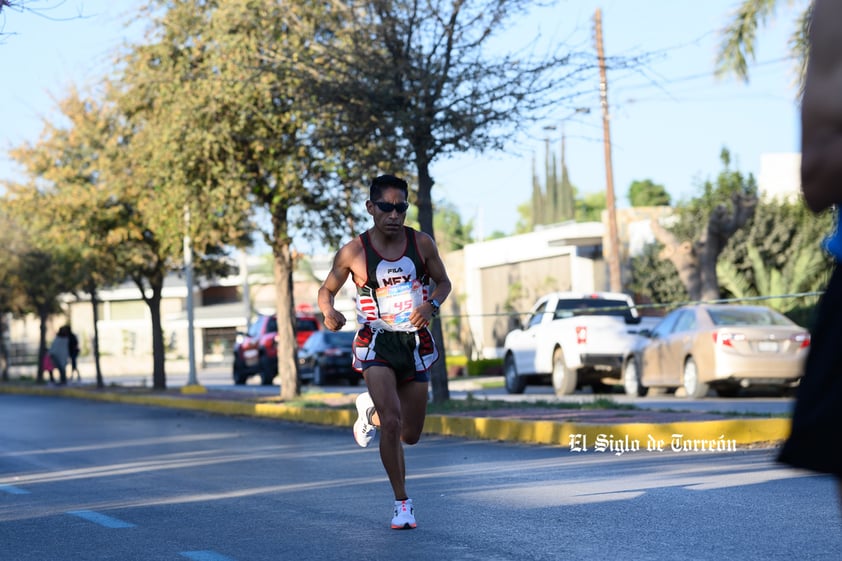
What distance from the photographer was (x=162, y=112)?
22.2 m

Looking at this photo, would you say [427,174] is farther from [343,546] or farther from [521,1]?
[343,546]

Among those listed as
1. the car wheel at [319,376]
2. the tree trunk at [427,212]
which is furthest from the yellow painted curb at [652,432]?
the car wheel at [319,376]

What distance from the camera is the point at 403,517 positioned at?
764cm

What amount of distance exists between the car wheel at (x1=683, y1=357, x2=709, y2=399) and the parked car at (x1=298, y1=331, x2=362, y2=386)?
13987 mm

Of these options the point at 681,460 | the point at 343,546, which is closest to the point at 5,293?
the point at 681,460

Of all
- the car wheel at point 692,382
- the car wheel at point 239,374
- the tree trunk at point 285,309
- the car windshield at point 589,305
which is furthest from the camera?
the car wheel at point 239,374

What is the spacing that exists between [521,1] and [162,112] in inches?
297

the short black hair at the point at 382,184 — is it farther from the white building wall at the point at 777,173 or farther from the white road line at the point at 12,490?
the white building wall at the point at 777,173

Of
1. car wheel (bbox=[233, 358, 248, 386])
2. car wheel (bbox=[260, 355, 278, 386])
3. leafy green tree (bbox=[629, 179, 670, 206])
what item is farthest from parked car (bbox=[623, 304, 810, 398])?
leafy green tree (bbox=[629, 179, 670, 206])

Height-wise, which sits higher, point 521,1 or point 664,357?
point 521,1

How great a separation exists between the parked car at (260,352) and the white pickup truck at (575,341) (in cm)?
1147

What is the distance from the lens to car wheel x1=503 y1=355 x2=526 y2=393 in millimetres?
24688

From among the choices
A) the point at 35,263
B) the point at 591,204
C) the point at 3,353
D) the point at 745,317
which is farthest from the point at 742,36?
the point at 591,204

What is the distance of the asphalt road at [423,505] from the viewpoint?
6938 mm
